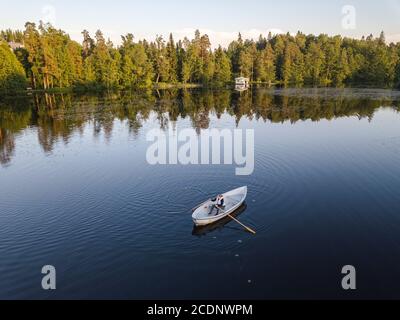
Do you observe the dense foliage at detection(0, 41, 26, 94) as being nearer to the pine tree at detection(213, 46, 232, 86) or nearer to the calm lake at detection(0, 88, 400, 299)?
the calm lake at detection(0, 88, 400, 299)

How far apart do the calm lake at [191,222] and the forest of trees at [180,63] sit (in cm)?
8366

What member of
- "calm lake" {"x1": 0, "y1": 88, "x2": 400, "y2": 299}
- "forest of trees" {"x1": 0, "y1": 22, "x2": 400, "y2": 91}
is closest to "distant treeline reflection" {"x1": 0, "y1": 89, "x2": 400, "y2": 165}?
"calm lake" {"x1": 0, "y1": 88, "x2": 400, "y2": 299}

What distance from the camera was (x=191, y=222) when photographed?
27.8 meters

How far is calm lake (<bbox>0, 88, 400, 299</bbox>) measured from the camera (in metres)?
21.1

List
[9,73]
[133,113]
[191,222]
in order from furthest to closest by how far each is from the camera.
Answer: [9,73] → [133,113] → [191,222]

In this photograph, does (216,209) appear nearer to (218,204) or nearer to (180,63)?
(218,204)

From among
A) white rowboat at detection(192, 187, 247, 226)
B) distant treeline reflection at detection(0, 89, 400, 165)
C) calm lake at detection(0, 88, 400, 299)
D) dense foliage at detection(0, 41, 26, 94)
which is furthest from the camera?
dense foliage at detection(0, 41, 26, 94)

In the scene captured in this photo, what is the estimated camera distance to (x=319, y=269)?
22.1 meters

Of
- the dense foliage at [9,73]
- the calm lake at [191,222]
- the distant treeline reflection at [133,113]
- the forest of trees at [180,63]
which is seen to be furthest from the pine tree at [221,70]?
the calm lake at [191,222]

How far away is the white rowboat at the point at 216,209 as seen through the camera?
1062 inches

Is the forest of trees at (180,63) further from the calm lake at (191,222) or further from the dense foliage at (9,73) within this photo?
the calm lake at (191,222)

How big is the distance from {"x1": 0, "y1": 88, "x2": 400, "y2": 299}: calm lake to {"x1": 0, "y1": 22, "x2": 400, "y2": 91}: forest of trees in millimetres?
83656

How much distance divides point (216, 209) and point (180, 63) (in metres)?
151

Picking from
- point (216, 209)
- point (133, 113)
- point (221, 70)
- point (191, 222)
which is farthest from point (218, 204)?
point (221, 70)
